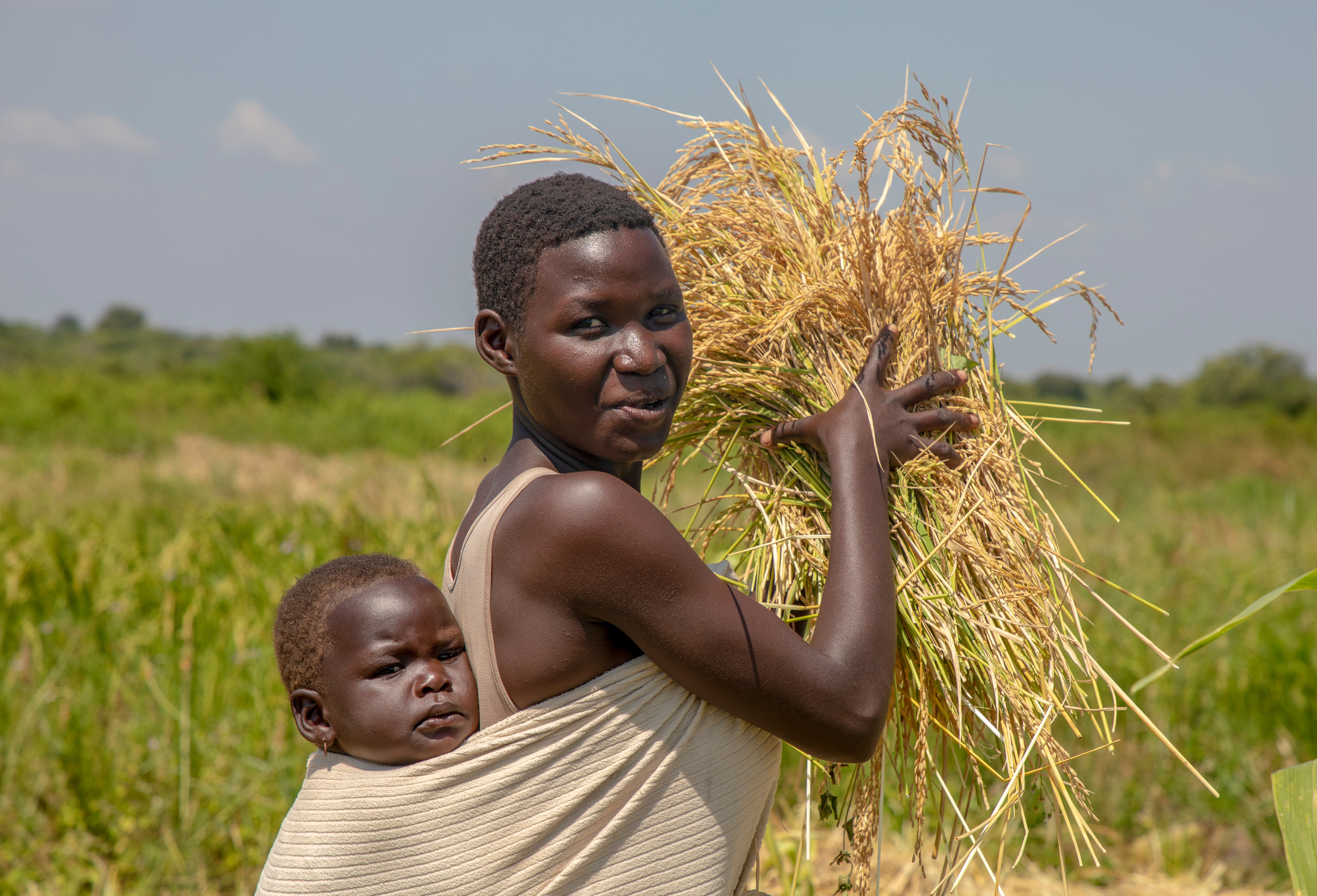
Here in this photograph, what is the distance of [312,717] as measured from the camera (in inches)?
56.7

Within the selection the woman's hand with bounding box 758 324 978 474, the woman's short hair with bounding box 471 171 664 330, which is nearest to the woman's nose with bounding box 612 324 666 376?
the woman's short hair with bounding box 471 171 664 330

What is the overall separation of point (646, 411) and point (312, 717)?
0.69 metres

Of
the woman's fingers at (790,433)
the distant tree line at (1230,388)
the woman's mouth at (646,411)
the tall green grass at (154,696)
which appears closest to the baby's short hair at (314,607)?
the woman's mouth at (646,411)

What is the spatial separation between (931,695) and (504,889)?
0.77m

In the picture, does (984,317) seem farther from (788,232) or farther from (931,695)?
(931,695)

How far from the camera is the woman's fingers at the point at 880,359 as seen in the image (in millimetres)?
1536

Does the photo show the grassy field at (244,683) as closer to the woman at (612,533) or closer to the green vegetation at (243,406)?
the woman at (612,533)

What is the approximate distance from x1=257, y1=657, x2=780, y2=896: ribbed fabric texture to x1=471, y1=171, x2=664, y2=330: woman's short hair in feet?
1.79

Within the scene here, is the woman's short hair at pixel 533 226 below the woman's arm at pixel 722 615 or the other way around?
the other way around

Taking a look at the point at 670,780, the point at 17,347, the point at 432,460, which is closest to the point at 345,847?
the point at 670,780

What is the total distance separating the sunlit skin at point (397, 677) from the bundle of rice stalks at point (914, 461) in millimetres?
518

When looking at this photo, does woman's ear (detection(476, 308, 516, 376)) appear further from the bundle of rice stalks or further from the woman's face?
the bundle of rice stalks

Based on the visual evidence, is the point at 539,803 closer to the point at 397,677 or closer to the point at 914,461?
the point at 397,677

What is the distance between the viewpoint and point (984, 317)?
169 cm
